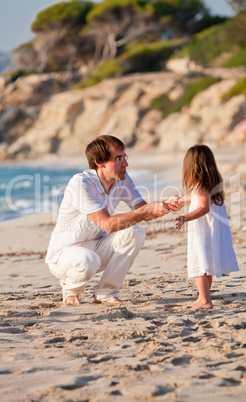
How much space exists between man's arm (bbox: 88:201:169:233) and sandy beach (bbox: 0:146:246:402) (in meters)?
0.58

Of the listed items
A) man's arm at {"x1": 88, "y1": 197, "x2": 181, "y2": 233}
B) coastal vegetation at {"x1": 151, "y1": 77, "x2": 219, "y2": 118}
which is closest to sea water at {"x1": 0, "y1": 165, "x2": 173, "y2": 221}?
man's arm at {"x1": 88, "y1": 197, "x2": 181, "y2": 233}

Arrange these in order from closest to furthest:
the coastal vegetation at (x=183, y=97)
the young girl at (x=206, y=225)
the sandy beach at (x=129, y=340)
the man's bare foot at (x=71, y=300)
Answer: the sandy beach at (x=129, y=340) → the young girl at (x=206, y=225) → the man's bare foot at (x=71, y=300) → the coastal vegetation at (x=183, y=97)

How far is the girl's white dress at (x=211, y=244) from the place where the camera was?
355 centimetres

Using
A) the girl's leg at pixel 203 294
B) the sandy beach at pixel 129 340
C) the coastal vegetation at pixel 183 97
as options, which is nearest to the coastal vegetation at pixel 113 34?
the coastal vegetation at pixel 183 97

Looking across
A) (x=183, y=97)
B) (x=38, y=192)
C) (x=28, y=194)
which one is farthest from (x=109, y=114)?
(x=28, y=194)

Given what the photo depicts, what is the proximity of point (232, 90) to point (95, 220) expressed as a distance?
23742 millimetres

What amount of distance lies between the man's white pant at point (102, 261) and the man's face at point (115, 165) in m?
0.41

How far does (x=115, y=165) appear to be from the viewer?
3.62 meters

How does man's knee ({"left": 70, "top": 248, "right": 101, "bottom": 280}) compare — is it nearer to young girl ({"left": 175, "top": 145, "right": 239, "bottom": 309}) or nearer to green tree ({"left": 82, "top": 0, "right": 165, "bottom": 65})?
young girl ({"left": 175, "top": 145, "right": 239, "bottom": 309})

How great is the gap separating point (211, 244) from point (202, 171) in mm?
527

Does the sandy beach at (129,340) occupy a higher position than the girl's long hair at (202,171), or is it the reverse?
the girl's long hair at (202,171)

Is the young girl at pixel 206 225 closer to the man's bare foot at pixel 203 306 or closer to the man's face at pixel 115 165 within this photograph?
the man's bare foot at pixel 203 306

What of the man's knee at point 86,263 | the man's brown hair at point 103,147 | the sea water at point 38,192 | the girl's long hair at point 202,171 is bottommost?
the man's knee at point 86,263

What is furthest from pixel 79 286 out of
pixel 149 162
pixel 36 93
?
pixel 36 93
